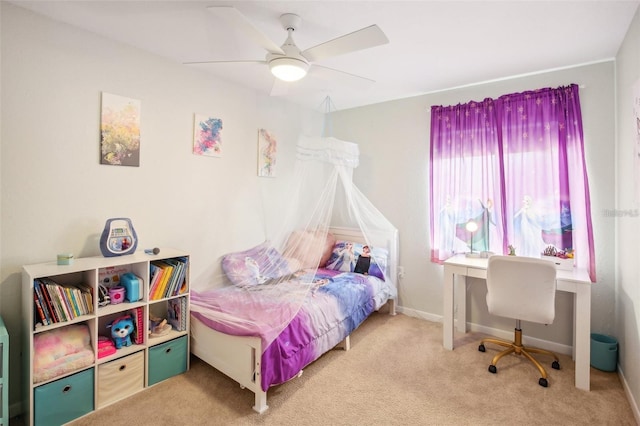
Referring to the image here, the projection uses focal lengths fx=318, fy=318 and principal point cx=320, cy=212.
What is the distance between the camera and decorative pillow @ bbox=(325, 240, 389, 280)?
3850 millimetres

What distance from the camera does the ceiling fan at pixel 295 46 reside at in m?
1.81

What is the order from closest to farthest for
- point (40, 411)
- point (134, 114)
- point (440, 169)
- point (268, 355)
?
point (40, 411)
point (268, 355)
point (134, 114)
point (440, 169)

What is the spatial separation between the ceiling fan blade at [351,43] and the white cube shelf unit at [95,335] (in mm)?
1945

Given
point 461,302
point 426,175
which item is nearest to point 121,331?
point 461,302

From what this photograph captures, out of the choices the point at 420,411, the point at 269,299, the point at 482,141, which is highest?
the point at 482,141

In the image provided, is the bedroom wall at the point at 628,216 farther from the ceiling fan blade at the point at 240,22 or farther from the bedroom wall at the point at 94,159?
the bedroom wall at the point at 94,159

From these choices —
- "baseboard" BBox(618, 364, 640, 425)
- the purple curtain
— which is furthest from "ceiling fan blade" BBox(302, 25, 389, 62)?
"baseboard" BBox(618, 364, 640, 425)

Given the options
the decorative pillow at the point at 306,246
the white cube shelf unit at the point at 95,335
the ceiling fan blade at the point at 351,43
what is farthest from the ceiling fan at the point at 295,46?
the white cube shelf unit at the point at 95,335

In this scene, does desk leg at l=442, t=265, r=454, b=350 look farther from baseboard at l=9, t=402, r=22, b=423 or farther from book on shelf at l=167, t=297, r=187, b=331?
baseboard at l=9, t=402, r=22, b=423

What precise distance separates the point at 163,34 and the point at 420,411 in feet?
11.3

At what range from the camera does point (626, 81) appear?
8.29 feet

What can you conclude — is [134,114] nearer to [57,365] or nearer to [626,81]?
[57,365]

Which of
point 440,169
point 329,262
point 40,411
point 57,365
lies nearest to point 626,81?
point 440,169

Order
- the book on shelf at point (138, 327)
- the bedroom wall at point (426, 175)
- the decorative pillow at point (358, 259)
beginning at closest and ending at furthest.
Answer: the book on shelf at point (138, 327) → the bedroom wall at point (426, 175) → the decorative pillow at point (358, 259)
